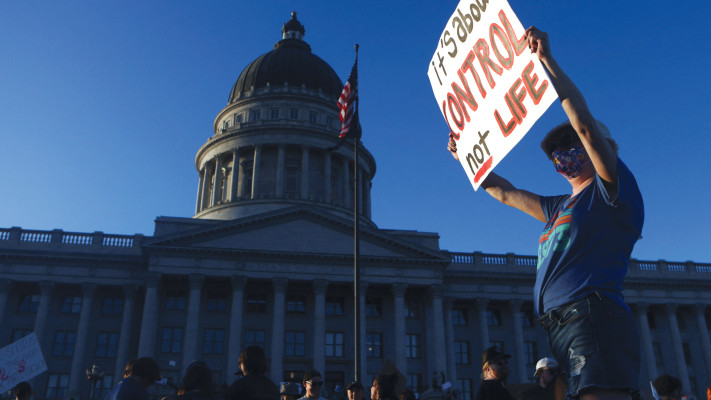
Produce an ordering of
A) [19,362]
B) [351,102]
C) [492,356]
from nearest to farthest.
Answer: [492,356]
[19,362]
[351,102]

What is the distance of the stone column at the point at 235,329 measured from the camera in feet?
136

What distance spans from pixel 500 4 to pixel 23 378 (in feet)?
46.2

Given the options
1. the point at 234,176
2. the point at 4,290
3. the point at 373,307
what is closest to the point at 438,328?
the point at 373,307

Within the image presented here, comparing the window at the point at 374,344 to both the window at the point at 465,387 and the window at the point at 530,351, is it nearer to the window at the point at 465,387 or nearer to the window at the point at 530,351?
the window at the point at 465,387

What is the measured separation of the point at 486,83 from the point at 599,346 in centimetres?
202

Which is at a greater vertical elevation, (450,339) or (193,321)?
(193,321)

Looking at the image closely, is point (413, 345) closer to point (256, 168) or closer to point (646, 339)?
point (646, 339)

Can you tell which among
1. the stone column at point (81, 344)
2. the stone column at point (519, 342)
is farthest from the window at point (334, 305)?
the stone column at point (81, 344)

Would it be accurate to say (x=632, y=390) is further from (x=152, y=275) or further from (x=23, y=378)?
(x=152, y=275)

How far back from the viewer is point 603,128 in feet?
11.5

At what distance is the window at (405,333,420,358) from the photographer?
4747 cm

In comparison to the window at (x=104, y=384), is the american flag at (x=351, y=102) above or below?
above

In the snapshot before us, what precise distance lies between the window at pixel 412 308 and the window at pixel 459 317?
3844 millimetres

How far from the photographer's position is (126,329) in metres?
43.2
